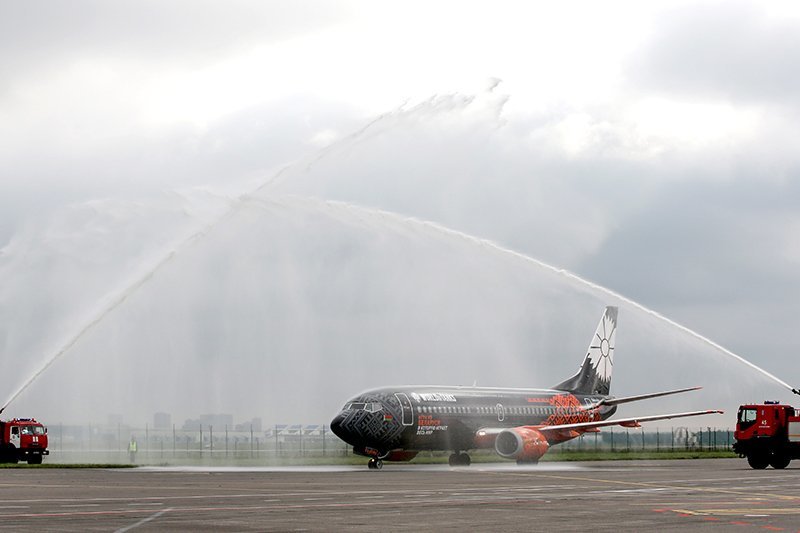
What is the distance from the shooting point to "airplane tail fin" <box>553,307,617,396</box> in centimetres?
7956

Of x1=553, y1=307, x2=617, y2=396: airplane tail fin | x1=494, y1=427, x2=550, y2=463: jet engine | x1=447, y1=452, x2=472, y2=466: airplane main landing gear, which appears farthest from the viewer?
x1=553, y1=307, x2=617, y2=396: airplane tail fin

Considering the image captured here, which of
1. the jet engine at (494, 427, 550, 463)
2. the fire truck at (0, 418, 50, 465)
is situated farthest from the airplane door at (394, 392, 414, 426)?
the fire truck at (0, 418, 50, 465)

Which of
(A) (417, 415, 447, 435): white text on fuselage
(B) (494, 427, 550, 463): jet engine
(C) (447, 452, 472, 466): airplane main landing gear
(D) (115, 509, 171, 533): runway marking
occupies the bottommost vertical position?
(C) (447, 452, 472, 466): airplane main landing gear

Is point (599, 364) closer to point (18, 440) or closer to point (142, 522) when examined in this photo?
point (18, 440)

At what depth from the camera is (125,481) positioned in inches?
1783

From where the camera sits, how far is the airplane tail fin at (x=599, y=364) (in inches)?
3132

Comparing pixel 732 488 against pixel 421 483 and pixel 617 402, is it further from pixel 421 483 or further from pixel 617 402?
→ pixel 617 402

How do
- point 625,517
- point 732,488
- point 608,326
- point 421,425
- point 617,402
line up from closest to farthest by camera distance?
1. point 625,517
2. point 732,488
3. point 421,425
4. point 617,402
5. point 608,326

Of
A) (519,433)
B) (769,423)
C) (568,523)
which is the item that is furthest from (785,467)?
(568,523)

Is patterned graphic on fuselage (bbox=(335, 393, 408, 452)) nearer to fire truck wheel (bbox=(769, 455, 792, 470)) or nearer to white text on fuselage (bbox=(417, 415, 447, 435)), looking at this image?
white text on fuselage (bbox=(417, 415, 447, 435))

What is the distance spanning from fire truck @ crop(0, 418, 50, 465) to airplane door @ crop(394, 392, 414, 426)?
2417 centimetres

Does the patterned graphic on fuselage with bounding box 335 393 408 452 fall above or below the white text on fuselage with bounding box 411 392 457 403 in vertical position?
below

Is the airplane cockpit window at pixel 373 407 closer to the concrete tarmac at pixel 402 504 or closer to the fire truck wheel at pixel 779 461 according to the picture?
the concrete tarmac at pixel 402 504

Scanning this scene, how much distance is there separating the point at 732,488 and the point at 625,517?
14.1 metres
